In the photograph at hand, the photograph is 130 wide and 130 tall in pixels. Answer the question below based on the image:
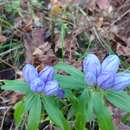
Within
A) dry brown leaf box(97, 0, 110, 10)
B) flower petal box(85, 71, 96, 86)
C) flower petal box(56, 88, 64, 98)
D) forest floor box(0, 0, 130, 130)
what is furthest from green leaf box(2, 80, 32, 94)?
dry brown leaf box(97, 0, 110, 10)

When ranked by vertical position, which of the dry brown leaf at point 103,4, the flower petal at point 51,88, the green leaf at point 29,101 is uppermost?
the dry brown leaf at point 103,4

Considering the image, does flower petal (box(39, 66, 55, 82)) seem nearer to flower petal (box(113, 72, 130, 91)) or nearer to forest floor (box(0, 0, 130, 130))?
flower petal (box(113, 72, 130, 91))

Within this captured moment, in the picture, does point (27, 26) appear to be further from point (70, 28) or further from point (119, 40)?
point (119, 40)

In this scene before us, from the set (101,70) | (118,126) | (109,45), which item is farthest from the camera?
(109,45)

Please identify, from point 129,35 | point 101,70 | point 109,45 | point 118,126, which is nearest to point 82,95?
point 101,70

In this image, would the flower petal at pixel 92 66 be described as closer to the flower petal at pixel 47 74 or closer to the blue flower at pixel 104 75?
the blue flower at pixel 104 75

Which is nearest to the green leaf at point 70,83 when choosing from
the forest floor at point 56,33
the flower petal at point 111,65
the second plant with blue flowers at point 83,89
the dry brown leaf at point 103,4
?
the second plant with blue flowers at point 83,89

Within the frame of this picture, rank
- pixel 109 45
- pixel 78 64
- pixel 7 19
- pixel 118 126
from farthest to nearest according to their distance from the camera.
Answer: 1. pixel 7 19
2. pixel 109 45
3. pixel 78 64
4. pixel 118 126
